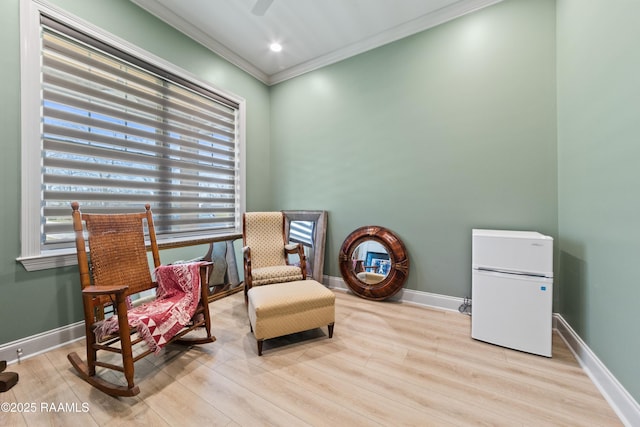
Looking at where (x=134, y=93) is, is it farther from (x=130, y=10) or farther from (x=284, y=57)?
(x=284, y=57)

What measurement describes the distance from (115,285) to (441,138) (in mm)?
3177

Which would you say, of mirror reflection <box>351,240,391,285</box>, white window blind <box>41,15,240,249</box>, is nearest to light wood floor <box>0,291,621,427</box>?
mirror reflection <box>351,240,391,285</box>

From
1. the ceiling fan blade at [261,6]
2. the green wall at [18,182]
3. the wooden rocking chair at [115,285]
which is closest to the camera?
the wooden rocking chair at [115,285]

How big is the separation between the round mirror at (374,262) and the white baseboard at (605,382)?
1328 mm

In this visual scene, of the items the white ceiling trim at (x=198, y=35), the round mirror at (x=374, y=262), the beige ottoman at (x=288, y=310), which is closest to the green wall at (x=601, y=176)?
the round mirror at (x=374, y=262)

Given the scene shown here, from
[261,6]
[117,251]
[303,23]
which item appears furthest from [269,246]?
[303,23]

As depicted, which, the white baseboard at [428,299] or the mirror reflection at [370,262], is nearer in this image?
the white baseboard at [428,299]

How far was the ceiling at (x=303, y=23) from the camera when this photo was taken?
2393 millimetres

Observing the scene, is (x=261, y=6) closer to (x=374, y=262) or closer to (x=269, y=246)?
(x=269, y=246)

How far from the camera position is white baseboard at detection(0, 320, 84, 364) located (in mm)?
1666

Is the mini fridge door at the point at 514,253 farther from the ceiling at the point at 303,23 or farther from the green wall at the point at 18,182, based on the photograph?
the green wall at the point at 18,182

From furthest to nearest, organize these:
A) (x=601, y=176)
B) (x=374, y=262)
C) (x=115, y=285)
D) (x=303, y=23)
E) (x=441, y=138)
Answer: (x=374, y=262) → (x=303, y=23) → (x=441, y=138) → (x=115, y=285) → (x=601, y=176)

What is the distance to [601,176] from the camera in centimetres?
148

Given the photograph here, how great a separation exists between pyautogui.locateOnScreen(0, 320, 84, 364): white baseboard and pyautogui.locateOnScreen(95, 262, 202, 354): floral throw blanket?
2.18 ft
